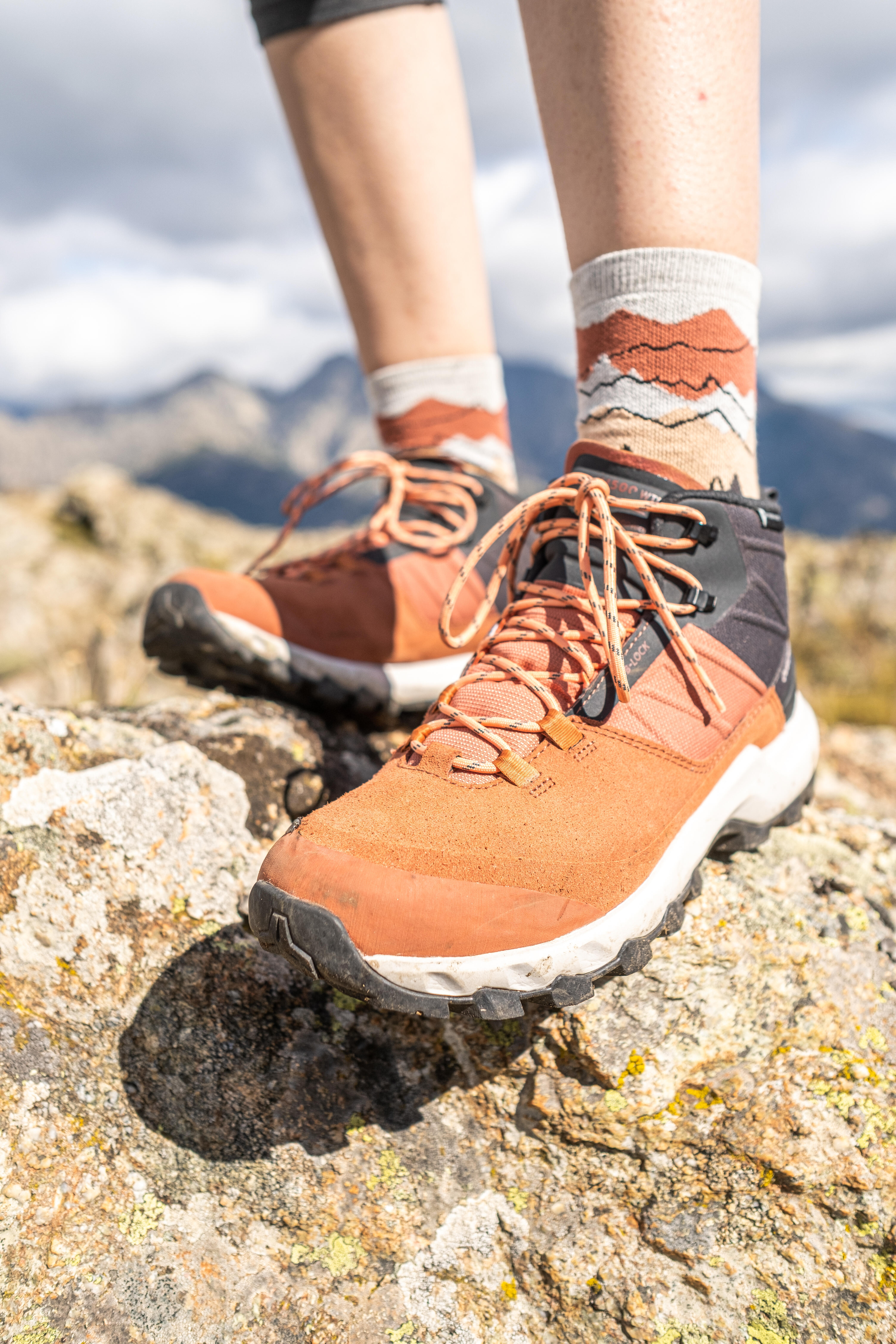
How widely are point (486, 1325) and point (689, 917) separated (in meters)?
0.54

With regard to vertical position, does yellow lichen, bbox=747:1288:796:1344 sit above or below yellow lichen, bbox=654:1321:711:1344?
below

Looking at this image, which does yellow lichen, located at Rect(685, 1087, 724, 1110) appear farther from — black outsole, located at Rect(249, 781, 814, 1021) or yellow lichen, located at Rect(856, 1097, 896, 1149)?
black outsole, located at Rect(249, 781, 814, 1021)

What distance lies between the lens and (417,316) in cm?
157

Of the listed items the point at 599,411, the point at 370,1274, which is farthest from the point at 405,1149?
the point at 599,411

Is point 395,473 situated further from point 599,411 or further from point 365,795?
point 365,795

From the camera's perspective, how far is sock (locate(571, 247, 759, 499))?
104 cm

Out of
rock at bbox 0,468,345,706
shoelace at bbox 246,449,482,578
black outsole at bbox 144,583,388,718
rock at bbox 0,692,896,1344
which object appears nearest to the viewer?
rock at bbox 0,692,896,1344

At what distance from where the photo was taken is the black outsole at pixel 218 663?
1.39 meters

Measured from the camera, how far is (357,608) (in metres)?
1.49

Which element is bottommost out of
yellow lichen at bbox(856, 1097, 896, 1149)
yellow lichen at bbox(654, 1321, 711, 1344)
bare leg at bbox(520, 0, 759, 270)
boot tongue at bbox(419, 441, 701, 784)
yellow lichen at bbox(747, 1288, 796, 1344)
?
yellow lichen at bbox(747, 1288, 796, 1344)

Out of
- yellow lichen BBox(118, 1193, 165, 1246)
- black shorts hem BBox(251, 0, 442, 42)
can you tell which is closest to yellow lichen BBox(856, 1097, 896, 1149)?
yellow lichen BBox(118, 1193, 165, 1246)

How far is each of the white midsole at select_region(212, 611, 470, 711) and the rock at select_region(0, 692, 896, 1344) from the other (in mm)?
318

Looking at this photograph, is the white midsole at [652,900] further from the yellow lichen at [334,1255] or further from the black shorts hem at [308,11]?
the black shorts hem at [308,11]

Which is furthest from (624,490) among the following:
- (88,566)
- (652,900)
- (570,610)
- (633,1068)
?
(88,566)
